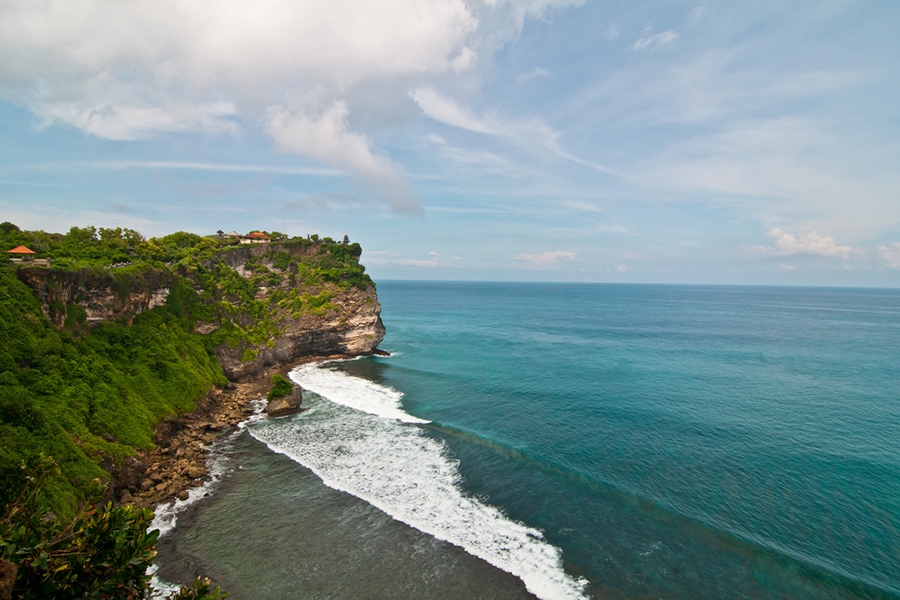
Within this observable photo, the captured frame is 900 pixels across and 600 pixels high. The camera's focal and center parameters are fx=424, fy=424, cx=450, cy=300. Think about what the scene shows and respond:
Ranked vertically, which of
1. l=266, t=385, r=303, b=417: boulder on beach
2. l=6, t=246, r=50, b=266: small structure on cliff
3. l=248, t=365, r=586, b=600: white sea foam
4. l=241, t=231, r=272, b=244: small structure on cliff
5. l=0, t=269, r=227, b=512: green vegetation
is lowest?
l=248, t=365, r=586, b=600: white sea foam

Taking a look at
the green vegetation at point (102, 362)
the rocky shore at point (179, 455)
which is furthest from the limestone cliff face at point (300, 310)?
the rocky shore at point (179, 455)

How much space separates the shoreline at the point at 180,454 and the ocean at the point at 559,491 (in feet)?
4.93

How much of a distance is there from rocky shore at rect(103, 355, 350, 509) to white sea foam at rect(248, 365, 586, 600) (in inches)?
149

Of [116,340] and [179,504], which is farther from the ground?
[116,340]

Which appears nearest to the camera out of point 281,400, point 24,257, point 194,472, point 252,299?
point 194,472

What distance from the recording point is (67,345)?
101 feet

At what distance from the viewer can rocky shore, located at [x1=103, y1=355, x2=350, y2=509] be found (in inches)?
1009

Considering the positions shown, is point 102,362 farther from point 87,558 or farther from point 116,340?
point 87,558

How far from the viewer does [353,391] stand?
46.8 m

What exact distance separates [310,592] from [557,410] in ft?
88.7

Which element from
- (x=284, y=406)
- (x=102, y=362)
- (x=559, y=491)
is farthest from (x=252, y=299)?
(x=559, y=491)

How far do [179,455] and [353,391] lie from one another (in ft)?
61.8

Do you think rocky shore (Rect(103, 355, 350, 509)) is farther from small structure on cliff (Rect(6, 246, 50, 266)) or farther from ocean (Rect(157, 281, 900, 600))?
small structure on cliff (Rect(6, 246, 50, 266))

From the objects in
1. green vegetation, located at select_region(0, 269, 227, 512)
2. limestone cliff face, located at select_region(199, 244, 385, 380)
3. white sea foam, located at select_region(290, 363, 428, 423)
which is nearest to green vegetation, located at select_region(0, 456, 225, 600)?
green vegetation, located at select_region(0, 269, 227, 512)
